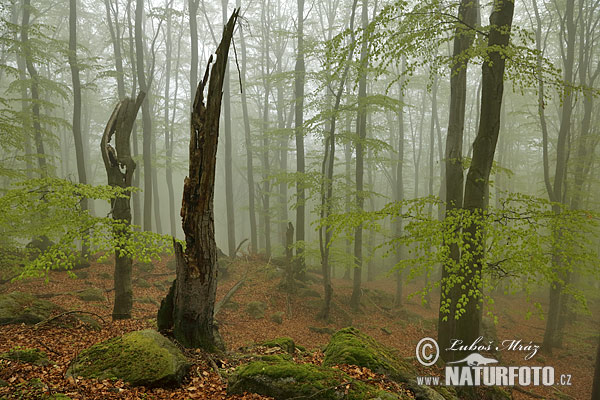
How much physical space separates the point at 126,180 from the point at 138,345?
166 inches

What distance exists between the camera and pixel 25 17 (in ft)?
43.7

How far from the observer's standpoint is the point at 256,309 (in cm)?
1270

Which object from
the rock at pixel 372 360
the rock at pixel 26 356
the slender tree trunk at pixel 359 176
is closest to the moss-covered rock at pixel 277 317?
the slender tree trunk at pixel 359 176

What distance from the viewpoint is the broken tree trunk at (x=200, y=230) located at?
5.29 metres

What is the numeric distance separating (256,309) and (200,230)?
8162 millimetres

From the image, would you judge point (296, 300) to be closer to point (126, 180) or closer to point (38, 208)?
point (126, 180)

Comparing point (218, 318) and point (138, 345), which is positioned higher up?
point (138, 345)

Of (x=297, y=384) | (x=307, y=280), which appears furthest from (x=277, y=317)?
(x=297, y=384)

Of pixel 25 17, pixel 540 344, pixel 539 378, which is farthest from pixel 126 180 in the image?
pixel 540 344

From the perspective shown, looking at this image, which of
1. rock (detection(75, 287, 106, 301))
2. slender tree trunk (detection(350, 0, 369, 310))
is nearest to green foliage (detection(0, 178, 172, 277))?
rock (detection(75, 287, 106, 301))

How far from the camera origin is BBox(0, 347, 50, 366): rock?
170 inches

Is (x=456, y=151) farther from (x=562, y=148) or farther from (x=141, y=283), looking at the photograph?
(x=141, y=283)

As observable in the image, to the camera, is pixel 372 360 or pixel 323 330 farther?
pixel 323 330

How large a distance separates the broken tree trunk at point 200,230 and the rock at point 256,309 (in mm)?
6938
